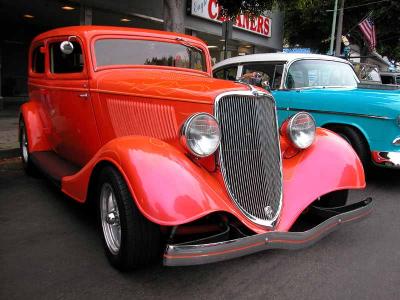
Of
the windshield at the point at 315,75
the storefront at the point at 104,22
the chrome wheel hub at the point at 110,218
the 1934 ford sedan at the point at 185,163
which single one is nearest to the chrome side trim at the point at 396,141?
the windshield at the point at 315,75

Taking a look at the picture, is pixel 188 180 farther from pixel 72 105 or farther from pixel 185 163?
pixel 72 105

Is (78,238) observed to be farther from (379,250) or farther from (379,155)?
(379,155)

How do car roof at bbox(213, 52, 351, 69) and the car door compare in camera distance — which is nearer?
the car door

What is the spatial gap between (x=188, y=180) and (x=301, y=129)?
125 centimetres

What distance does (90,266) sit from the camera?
10.0 ft

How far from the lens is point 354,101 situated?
546cm

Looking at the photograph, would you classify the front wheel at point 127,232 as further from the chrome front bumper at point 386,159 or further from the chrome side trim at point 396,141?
the chrome side trim at point 396,141

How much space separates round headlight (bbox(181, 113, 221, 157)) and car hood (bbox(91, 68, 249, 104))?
0.22 meters

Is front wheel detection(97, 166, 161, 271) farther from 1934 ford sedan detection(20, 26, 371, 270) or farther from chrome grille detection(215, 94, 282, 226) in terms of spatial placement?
chrome grille detection(215, 94, 282, 226)

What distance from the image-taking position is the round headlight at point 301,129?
136 inches

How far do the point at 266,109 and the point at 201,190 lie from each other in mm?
907

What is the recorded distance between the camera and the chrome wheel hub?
9.89 ft

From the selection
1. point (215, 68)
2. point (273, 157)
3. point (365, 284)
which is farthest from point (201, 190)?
point (215, 68)

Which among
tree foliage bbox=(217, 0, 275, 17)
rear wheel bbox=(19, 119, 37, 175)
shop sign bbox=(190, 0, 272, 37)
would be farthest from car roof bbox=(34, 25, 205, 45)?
shop sign bbox=(190, 0, 272, 37)
